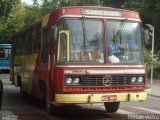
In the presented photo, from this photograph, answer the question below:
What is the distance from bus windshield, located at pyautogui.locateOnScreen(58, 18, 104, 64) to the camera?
41.7ft

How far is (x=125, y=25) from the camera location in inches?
531

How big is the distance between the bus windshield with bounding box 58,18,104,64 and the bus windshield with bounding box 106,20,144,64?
295mm

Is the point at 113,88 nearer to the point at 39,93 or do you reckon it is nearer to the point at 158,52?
the point at 39,93

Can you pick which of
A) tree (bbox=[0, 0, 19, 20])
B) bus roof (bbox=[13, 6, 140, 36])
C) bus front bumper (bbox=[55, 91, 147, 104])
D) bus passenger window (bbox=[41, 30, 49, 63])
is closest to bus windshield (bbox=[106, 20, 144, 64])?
bus roof (bbox=[13, 6, 140, 36])

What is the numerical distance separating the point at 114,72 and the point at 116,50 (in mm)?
647

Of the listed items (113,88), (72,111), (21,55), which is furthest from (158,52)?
(113,88)

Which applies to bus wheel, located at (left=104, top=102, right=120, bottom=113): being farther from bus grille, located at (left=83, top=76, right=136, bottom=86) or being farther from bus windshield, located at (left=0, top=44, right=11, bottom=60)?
bus windshield, located at (left=0, top=44, right=11, bottom=60)

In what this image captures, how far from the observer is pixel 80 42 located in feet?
42.1

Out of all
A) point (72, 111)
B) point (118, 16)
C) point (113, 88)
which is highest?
point (118, 16)

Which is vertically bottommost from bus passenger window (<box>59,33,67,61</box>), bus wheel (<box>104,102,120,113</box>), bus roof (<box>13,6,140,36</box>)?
bus wheel (<box>104,102,120,113</box>)

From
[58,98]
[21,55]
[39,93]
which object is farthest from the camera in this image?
[21,55]

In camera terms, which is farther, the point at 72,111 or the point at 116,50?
the point at 72,111

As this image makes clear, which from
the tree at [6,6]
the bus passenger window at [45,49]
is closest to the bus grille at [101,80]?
the bus passenger window at [45,49]

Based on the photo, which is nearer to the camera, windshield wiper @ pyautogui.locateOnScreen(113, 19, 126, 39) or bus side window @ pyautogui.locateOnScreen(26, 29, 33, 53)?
windshield wiper @ pyautogui.locateOnScreen(113, 19, 126, 39)
